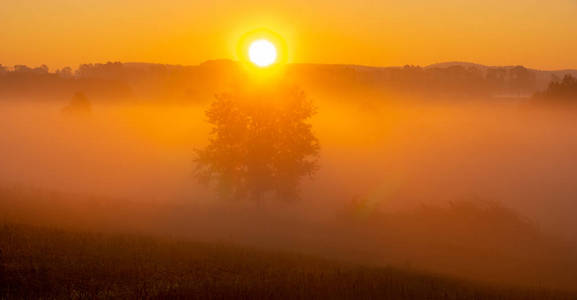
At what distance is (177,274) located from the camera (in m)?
15.6

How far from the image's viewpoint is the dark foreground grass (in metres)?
13.4

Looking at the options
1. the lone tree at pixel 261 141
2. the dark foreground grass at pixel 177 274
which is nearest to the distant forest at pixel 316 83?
the lone tree at pixel 261 141

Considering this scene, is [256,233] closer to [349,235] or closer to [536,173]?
[349,235]

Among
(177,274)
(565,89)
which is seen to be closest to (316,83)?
(565,89)

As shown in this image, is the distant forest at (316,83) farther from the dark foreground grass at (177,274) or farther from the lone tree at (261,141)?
the dark foreground grass at (177,274)

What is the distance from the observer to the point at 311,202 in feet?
161

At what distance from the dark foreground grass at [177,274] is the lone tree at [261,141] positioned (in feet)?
63.6

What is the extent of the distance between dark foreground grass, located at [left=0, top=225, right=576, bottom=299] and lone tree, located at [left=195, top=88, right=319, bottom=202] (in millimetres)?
19377

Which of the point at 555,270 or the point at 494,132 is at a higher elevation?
the point at 494,132

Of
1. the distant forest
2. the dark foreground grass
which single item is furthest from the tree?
the dark foreground grass

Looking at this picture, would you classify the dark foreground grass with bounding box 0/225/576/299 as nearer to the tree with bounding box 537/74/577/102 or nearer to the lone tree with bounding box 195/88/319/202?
the lone tree with bounding box 195/88/319/202

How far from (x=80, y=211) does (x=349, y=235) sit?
16287 millimetres

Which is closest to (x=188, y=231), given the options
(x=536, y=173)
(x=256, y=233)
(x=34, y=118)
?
(x=256, y=233)

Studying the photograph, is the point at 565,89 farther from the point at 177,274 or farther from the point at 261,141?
the point at 177,274
